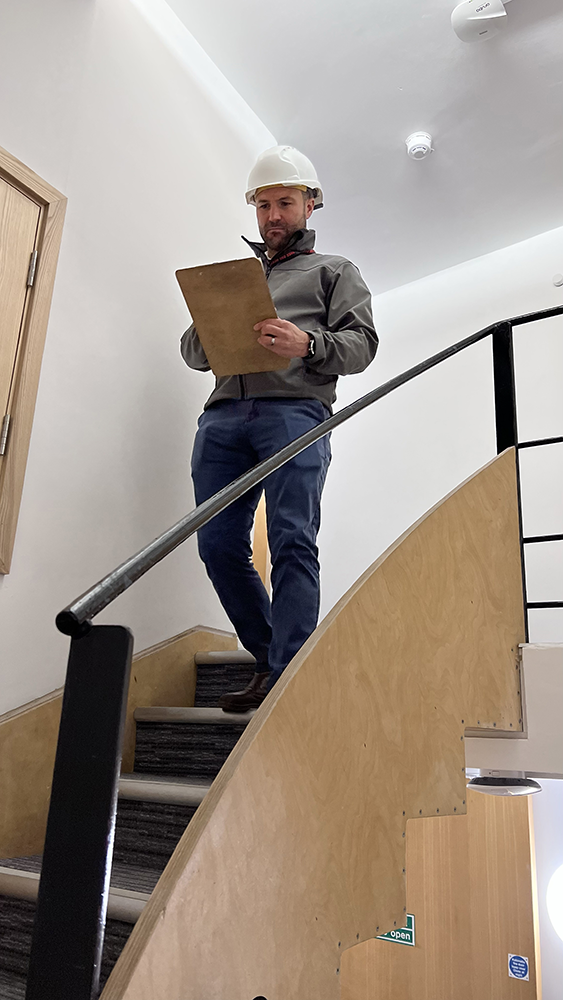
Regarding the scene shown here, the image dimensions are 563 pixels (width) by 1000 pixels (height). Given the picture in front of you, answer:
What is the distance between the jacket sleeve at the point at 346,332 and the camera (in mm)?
1856

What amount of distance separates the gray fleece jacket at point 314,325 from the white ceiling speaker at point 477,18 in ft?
3.77

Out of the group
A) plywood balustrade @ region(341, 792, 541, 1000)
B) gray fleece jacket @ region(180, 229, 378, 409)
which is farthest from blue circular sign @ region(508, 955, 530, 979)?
gray fleece jacket @ region(180, 229, 378, 409)

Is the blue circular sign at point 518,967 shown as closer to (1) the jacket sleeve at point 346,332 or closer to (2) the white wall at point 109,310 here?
(2) the white wall at point 109,310

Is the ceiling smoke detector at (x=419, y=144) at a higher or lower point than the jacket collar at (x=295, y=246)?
higher

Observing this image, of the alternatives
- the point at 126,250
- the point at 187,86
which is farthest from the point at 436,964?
the point at 187,86

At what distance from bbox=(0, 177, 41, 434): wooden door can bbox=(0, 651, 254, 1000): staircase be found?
2.99ft

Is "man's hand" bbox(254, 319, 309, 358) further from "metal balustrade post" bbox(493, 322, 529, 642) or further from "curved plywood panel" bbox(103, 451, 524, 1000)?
"metal balustrade post" bbox(493, 322, 529, 642)

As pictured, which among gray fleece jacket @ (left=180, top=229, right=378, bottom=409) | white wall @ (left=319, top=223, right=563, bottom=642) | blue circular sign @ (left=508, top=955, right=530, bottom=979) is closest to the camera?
gray fleece jacket @ (left=180, top=229, right=378, bottom=409)

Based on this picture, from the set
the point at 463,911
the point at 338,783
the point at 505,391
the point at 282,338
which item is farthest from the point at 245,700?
the point at 463,911

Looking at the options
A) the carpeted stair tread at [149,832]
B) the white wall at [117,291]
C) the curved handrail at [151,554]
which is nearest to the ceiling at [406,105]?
the white wall at [117,291]

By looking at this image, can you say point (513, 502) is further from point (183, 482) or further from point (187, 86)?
point (187, 86)

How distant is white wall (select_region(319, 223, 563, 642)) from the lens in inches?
136

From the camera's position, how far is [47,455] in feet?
6.43

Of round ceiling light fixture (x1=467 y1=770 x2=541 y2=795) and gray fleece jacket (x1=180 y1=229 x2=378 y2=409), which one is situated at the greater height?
gray fleece jacket (x1=180 y1=229 x2=378 y2=409)
